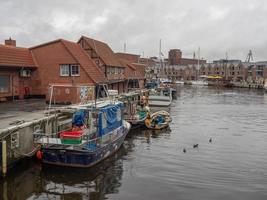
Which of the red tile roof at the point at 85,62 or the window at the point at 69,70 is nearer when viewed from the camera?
the red tile roof at the point at 85,62

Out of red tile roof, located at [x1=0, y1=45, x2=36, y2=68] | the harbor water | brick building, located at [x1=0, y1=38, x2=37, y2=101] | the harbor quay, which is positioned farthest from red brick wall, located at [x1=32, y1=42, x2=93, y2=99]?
the harbor quay

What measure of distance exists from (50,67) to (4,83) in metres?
6.08

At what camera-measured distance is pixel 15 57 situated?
122 ft

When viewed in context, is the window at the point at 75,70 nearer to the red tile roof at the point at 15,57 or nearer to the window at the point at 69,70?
the window at the point at 69,70

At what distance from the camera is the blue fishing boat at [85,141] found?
18.5m

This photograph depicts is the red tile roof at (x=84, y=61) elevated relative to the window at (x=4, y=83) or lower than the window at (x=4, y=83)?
elevated

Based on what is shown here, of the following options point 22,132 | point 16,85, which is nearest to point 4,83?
point 16,85

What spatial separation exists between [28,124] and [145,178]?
722 cm

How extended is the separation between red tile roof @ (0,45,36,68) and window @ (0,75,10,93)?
4.67ft

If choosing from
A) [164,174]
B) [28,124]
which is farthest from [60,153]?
[164,174]

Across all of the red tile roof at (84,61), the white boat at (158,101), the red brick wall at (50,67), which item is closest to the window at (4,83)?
the red brick wall at (50,67)

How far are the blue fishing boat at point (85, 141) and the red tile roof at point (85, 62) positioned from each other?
15.9 meters

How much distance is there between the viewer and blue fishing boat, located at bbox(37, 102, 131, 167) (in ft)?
60.7

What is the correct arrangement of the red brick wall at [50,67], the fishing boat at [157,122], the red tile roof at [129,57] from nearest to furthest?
the fishing boat at [157,122]
the red brick wall at [50,67]
the red tile roof at [129,57]
